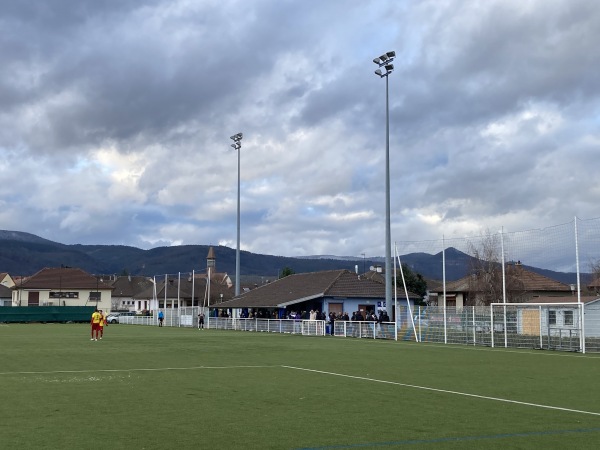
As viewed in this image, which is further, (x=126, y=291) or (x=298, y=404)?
(x=126, y=291)

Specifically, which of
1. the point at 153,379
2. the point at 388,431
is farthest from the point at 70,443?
the point at 153,379

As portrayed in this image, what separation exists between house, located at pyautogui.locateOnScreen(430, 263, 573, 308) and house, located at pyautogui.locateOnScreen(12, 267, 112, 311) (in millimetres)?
59756

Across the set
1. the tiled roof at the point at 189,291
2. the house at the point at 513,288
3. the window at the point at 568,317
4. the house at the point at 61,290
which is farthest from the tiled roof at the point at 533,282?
the house at the point at 61,290

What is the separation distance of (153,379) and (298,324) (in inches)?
1185

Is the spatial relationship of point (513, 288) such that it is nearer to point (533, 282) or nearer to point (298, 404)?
point (533, 282)

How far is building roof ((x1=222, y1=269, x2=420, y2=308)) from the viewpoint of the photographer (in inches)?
A: 2296

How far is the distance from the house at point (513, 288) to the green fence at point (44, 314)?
36755 millimetres

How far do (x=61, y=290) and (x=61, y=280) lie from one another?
1703mm

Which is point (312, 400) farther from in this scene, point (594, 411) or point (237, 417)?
point (594, 411)

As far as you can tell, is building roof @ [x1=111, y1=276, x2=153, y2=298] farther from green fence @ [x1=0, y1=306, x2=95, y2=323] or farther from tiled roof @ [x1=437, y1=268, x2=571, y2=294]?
tiled roof @ [x1=437, y1=268, x2=571, y2=294]

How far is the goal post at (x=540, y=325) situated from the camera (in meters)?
27.4

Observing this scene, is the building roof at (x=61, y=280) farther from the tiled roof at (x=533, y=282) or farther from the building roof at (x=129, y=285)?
the tiled roof at (x=533, y=282)

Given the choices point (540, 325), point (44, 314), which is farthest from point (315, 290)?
point (540, 325)

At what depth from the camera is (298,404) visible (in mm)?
11773
